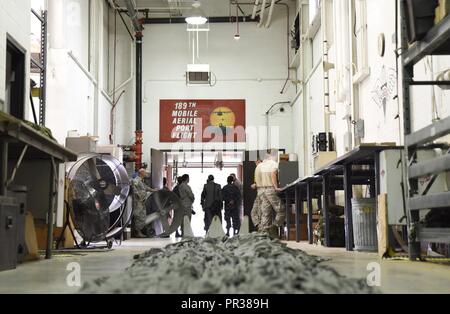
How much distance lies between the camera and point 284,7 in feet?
49.1

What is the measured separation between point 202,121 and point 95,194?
→ 860cm

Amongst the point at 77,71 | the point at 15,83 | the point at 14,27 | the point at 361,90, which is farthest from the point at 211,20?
the point at 14,27

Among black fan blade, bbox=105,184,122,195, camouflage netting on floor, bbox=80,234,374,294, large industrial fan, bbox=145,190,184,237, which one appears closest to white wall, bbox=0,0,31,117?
black fan blade, bbox=105,184,122,195

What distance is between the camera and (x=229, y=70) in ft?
49.3

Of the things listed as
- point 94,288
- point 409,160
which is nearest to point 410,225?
point 409,160

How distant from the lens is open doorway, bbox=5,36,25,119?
678cm

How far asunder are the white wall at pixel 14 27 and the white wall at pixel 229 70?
7.77 m

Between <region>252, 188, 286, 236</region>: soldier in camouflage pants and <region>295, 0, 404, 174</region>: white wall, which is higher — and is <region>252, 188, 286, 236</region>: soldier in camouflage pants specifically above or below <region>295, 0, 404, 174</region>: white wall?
below

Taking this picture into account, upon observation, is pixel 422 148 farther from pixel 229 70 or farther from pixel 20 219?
pixel 229 70

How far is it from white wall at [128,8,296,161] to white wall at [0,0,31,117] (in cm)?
777

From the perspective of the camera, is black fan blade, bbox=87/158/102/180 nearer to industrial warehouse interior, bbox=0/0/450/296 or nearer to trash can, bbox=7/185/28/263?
industrial warehouse interior, bbox=0/0/450/296

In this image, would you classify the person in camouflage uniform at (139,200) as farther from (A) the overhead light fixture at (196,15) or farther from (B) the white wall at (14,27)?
(B) the white wall at (14,27)

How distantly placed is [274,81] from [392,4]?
27.1 feet

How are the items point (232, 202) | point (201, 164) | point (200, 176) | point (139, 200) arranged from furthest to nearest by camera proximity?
point (200, 176)
point (201, 164)
point (232, 202)
point (139, 200)
